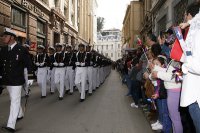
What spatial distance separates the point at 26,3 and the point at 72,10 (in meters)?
21.5

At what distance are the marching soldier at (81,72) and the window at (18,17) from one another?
30.1ft

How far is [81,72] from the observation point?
1101cm

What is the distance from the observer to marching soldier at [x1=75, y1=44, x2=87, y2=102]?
427 inches

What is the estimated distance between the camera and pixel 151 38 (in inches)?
255

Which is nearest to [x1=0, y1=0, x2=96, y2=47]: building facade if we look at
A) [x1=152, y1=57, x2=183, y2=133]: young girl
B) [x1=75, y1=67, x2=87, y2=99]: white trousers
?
[x1=75, y1=67, x2=87, y2=99]: white trousers

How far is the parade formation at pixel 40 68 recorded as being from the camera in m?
6.16

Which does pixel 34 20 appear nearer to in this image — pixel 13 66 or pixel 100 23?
pixel 13 66

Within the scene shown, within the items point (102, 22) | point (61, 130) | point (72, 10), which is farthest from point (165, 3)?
point (102, 22)

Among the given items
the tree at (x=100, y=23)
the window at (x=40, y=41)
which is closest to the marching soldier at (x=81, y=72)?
the window at (x=40, y=41)

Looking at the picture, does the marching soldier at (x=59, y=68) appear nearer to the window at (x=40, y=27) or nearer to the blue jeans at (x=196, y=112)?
the blue jeans at (x=196, y=112)

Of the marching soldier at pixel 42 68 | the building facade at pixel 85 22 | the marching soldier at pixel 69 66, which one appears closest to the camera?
the marching soldier at pixel 42 68

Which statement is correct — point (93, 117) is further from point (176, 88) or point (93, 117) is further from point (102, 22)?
point (102, 22)

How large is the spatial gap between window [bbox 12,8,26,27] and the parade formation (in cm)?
772

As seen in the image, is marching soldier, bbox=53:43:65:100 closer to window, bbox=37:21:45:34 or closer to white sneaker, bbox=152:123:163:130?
white sneaker, bbox=152:123:163:130
